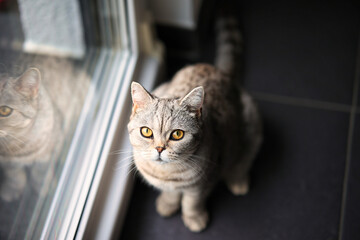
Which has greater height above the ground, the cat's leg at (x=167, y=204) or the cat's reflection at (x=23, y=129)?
the cat's reflection at (x=23, y=129)

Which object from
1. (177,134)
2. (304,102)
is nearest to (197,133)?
(177,134)

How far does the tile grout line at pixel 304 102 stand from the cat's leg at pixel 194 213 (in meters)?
0.66

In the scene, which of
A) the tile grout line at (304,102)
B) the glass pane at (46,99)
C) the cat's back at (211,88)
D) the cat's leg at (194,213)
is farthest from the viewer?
the tile grout line at (304,102)

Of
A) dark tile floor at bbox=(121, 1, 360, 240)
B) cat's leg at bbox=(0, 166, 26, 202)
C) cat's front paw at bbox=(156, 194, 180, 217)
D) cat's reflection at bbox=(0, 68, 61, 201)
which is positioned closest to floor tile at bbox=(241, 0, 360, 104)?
dark tile floor at bbox=(121, 1, 360, 240)

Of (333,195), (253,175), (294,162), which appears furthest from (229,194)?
(333,195)

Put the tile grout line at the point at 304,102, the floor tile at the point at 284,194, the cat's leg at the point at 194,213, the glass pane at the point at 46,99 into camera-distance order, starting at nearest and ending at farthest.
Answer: the glass pane at the point at 46,99
the cat's leg at the point at 194,213
the floor tile at the point at 284,194
the tile grout line at the point at 304,102

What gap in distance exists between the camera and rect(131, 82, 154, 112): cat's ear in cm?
111

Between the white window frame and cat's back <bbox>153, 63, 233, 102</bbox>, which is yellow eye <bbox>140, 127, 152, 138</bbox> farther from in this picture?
the white window frame

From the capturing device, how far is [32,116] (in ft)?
4.06

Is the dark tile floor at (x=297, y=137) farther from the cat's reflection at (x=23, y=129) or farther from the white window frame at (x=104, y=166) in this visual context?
the cat's reflection at (x=23, y=129)

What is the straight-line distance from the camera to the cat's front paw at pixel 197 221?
1.51 m

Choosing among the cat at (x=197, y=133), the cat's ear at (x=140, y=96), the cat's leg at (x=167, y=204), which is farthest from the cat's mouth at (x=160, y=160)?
the cat's leg at (x=167, y=204)

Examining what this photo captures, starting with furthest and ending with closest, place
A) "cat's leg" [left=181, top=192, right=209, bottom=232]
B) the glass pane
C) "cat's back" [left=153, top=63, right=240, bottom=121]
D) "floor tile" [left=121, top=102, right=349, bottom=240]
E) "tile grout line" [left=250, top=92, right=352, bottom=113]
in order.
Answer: "tile grout line" [left=250, top=92, right=352, bottom=113], "floor tile" [left=121, top=102, right=349, bottom=240], "cat's leg" [left=181, top=192, right=209, bottom=232], "cat's back" [left=153, top=63, right=240, bottom=121], the glass pane

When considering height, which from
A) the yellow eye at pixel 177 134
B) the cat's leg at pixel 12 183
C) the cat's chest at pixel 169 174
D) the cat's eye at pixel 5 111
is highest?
the yellow eye at pixel 177 134
